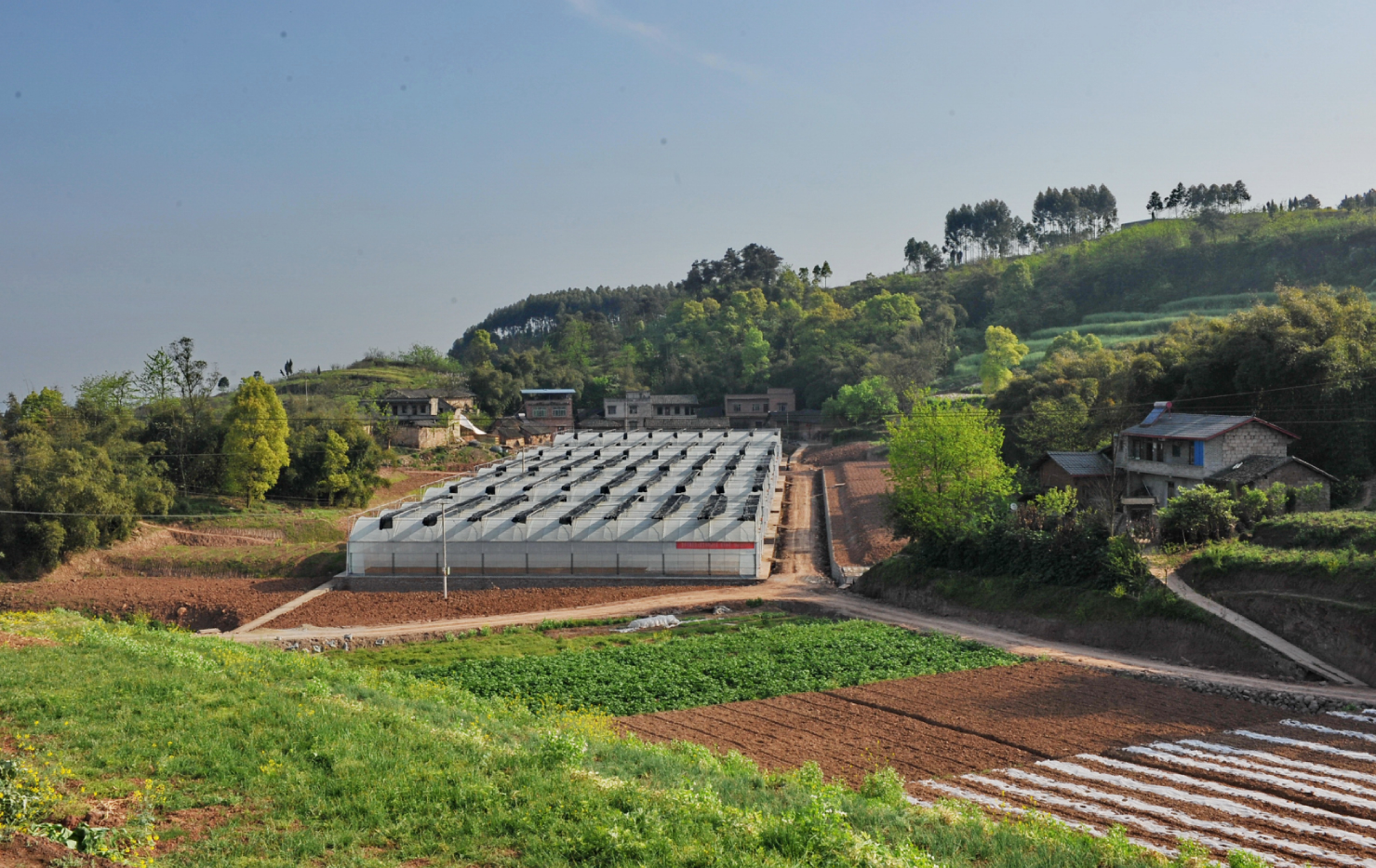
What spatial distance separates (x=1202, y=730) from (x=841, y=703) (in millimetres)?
6523

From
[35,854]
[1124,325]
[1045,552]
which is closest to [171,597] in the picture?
[35,854]

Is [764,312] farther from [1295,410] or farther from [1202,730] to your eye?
[1202,730]

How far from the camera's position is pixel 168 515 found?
47.3m

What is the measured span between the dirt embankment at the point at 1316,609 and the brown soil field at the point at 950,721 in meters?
4.66

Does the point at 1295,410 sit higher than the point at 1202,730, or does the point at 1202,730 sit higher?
the point at 1295,410

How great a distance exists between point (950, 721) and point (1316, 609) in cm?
1153

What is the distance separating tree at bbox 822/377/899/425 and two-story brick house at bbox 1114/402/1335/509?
46.4m

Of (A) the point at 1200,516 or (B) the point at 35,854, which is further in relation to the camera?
(A) the point at 1200,516

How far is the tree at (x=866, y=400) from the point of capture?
85.8 metres

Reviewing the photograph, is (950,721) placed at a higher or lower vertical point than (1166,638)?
higher

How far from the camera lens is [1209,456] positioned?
111 ft

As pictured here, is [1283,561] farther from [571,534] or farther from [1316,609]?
[571,534]

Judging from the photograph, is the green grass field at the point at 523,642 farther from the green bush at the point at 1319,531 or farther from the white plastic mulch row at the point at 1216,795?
the green bush at the point at 1319,531

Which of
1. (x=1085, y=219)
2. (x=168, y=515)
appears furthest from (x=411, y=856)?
(x=1085, y=219)
